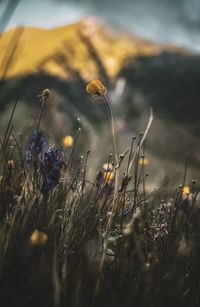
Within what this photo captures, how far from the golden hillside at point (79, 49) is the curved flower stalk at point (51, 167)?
11.7 m

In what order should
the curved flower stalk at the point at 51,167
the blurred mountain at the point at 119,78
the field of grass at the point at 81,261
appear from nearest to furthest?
the field of grass at the point at 81,261 → the curved flower stalk at the point at 51,167 → the blurred mountain at the point at 119,78

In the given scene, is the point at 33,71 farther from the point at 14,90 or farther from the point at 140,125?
the point at 140,125

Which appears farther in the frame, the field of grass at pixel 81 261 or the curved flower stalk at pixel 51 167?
the curved flower stalk at pixel 51 167

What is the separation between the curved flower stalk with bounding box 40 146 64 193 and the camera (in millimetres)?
1703

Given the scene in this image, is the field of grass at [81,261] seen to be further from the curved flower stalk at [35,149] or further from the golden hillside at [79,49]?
the golden hillside at [79,49]

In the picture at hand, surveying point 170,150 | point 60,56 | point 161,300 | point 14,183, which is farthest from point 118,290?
point 60,56

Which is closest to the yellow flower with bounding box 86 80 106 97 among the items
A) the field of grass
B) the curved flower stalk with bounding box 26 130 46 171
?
the field of grass

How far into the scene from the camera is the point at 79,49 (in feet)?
49.7

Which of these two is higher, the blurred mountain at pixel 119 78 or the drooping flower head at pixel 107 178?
the blurred mountain at pixel 119 78

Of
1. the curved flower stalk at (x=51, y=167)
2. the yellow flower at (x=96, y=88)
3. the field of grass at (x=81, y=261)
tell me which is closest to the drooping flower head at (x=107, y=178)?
the field of grass at (x=81, y=261)

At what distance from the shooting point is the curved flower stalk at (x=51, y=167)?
5.59 feet

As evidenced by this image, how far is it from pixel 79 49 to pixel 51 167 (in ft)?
45.5

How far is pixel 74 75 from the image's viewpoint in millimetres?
13727

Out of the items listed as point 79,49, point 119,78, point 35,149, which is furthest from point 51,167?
point 79,49
